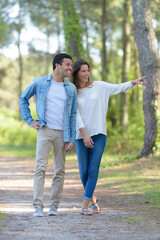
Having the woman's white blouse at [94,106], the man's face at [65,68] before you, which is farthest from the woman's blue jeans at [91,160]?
the man's face at [65,68]

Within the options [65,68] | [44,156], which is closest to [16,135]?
[44,156]

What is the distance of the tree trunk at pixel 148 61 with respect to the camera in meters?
11.9

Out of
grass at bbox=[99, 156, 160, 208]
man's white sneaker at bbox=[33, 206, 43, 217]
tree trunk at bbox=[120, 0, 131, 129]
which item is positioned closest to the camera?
man's white sneaker at bbox=[33, 206, 43, 217]

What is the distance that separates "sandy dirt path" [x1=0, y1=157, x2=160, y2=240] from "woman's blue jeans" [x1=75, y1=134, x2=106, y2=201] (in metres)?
0.42

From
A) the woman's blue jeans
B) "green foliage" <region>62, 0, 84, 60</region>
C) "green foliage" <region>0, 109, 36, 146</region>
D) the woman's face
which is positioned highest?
"green foliage" <region>62, 0, 84, 60</region>

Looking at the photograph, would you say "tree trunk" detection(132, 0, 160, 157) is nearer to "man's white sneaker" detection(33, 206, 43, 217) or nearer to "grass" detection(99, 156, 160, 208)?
"grass" detection(99, 156, 160, 208)

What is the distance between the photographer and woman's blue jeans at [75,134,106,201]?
6.20 metres

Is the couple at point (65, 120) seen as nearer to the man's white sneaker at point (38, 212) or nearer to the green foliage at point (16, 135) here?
the man's white sneaker at point (38, 212)

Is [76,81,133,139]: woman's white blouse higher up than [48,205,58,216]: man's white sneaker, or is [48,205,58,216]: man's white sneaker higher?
[76,81,133,139]: woman's white blouse

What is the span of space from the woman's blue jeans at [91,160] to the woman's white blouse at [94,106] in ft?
0.39

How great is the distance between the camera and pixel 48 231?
195 inches

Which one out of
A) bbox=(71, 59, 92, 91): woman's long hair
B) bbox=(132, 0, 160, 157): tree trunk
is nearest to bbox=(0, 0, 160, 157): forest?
bbox=(132, 0, 160, 157): tree trunk

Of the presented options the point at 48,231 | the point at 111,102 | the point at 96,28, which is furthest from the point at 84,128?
the point at 96,28

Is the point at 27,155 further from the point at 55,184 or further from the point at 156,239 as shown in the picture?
the point at 156,239
